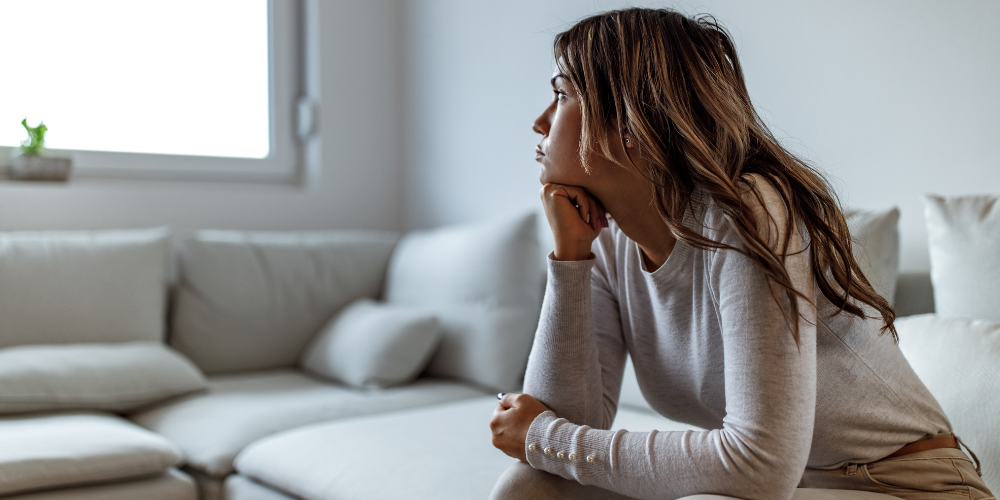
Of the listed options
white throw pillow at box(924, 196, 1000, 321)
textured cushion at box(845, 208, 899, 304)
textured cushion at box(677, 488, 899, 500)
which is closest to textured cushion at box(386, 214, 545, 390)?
textured cushion at box(845, 208, 899, 304)

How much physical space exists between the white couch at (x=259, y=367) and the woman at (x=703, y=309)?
26 cm

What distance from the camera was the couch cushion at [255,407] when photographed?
1.68m

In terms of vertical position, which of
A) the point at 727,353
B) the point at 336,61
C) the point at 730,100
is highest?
the point at 336,61

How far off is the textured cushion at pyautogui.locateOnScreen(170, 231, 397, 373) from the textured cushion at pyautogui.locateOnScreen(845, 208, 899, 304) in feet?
5.23

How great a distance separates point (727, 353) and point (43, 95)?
7.84ft

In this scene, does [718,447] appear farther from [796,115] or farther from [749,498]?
[796,115]

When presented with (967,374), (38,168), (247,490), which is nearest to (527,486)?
(967,374)

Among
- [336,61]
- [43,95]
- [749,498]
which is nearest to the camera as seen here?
[749,498]

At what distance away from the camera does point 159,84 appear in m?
2.63

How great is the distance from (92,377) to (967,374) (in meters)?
1.84

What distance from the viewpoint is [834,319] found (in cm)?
96

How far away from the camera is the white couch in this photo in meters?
1.45

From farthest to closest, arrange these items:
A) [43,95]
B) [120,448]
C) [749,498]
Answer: [43,95] → [120,448] → [749,498]

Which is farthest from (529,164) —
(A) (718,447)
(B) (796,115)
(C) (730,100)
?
(A) (718,447)
